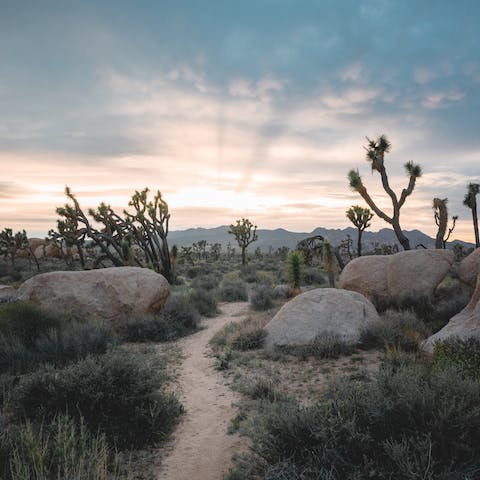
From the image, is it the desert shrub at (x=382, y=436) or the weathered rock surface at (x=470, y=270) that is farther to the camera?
the weathered rock surface at (x=470, y=270)

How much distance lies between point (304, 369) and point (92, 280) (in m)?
7.92

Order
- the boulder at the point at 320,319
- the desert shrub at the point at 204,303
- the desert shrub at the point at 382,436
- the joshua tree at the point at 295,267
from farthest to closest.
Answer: the joshua tree at the point at 295,267 < the desert shrub at the point at 204,303 < the boulder at the point at 320,319 < the desert shrub at the point at 382,436

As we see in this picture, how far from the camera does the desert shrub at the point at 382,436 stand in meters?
3.35

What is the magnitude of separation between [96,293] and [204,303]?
17.4 feet

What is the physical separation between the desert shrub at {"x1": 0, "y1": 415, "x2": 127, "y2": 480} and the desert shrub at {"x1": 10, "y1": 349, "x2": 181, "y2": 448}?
0.40m

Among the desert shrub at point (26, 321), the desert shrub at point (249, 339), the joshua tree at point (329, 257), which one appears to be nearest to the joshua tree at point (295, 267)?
the joshua tree at point (329, 257)

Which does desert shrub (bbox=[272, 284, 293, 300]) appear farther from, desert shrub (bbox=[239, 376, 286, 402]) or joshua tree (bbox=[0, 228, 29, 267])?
joshua tree (bbox=[0, 228, 29, 267])

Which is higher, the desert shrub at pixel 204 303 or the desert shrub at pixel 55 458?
the desert shrub at pixel 55 458

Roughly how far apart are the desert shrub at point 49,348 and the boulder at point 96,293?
3.17m

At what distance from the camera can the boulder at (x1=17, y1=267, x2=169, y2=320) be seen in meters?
11.9

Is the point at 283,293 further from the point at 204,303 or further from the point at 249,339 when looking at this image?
the point at 249,339

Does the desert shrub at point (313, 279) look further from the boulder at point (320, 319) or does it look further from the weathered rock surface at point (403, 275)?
the boulder at point (320, 319)

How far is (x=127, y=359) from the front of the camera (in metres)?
6.18

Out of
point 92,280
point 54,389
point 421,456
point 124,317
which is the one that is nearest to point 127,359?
point 54,389
